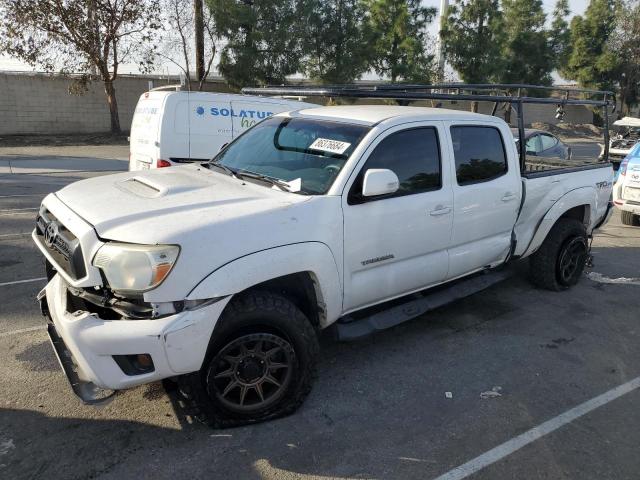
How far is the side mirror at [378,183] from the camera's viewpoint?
3.40 m

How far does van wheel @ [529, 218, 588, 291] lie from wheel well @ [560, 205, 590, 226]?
19cm

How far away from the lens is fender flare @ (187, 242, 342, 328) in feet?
9.29

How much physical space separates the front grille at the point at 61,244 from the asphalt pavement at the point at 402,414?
3.31 feet

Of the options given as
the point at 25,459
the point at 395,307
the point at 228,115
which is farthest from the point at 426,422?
the point at 228,115

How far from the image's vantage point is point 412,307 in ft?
13.6

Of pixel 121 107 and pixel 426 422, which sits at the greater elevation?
pixel 121 107

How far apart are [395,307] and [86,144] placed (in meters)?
20.2

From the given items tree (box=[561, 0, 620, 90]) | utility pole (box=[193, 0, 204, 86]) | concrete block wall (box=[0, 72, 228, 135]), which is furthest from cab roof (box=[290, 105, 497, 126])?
tree (box=[561, 0, 620, 90])

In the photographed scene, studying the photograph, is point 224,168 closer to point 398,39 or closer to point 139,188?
point 139,188

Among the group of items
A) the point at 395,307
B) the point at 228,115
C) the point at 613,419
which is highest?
the point at 228,115

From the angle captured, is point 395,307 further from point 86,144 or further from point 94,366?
point 86,144

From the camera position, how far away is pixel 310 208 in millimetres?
3283

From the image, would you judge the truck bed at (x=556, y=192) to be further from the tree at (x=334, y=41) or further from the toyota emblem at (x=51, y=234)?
the tree at (x=334, y=41)

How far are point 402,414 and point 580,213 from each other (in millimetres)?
3865
